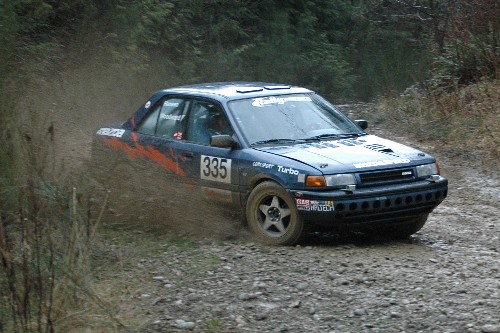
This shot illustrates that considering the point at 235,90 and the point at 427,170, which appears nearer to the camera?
the point at 427,170

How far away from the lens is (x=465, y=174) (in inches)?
522

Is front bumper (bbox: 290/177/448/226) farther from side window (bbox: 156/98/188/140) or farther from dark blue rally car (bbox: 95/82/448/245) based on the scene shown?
side window (bbox: 156/98/188/140)

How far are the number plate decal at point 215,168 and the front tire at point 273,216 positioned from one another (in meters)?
0.41

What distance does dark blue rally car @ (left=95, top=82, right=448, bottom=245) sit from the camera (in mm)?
8344

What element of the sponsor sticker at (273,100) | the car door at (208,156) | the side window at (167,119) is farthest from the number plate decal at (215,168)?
the sponsor sticker at (273,100)

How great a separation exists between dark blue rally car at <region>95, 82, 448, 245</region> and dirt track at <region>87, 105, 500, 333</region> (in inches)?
13.0

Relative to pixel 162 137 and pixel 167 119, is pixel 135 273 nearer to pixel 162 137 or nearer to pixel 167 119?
pixel 162 137

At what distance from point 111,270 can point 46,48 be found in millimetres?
11552

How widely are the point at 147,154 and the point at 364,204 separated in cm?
272

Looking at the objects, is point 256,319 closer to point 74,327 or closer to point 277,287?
point 277,287

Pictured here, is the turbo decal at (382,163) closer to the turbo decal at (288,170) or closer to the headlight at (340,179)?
the headlight at (340,179)

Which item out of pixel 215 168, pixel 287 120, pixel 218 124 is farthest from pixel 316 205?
pixel 218 124

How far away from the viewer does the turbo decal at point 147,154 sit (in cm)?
955

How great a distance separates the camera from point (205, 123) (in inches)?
378
